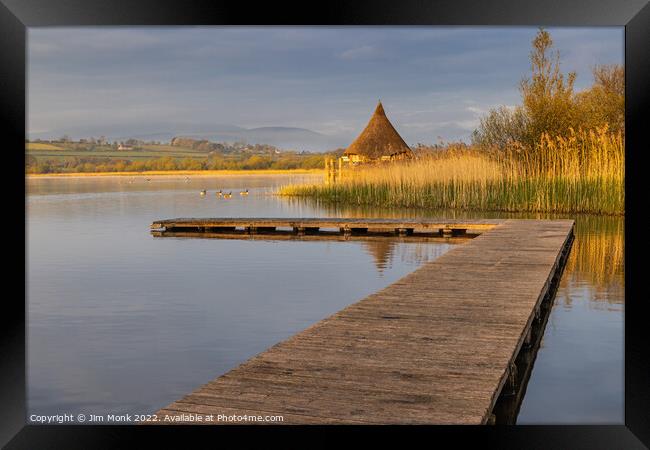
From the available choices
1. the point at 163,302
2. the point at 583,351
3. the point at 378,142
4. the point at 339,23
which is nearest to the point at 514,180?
the point at 163,302

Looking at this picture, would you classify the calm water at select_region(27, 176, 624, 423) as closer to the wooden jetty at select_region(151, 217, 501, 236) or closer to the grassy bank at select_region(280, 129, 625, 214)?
the wooden jetty at select_region(151, 217, 501, 236)

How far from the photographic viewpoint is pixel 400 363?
3.29m

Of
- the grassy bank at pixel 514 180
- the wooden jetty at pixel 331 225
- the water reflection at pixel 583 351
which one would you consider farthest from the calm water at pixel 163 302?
the grassy bank at pixel 514 180

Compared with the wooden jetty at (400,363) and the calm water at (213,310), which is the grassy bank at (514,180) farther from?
the wooden jetty at (400,363)

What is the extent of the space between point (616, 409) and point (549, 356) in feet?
3.05

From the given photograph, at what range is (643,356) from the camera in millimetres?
3246

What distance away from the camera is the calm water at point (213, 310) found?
14.1 ft

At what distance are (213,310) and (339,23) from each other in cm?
396

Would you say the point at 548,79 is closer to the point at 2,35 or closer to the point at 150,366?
the point at 150,366

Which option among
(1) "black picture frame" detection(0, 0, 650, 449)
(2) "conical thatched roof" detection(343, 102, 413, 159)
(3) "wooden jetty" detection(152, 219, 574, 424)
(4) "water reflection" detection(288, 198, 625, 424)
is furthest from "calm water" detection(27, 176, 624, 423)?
(2) "conical thatched roof" detection(343, 102, 413, 159)

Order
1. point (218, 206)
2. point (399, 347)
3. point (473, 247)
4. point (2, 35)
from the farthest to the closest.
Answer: point (218, 206) → point (473, 247) → point (399, 347) → point (2, 35)

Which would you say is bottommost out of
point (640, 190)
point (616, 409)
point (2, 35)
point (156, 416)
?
point (616, 409)

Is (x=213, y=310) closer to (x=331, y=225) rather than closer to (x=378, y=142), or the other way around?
(x=331, y=225)

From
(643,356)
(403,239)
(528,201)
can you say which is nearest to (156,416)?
(643,356)
